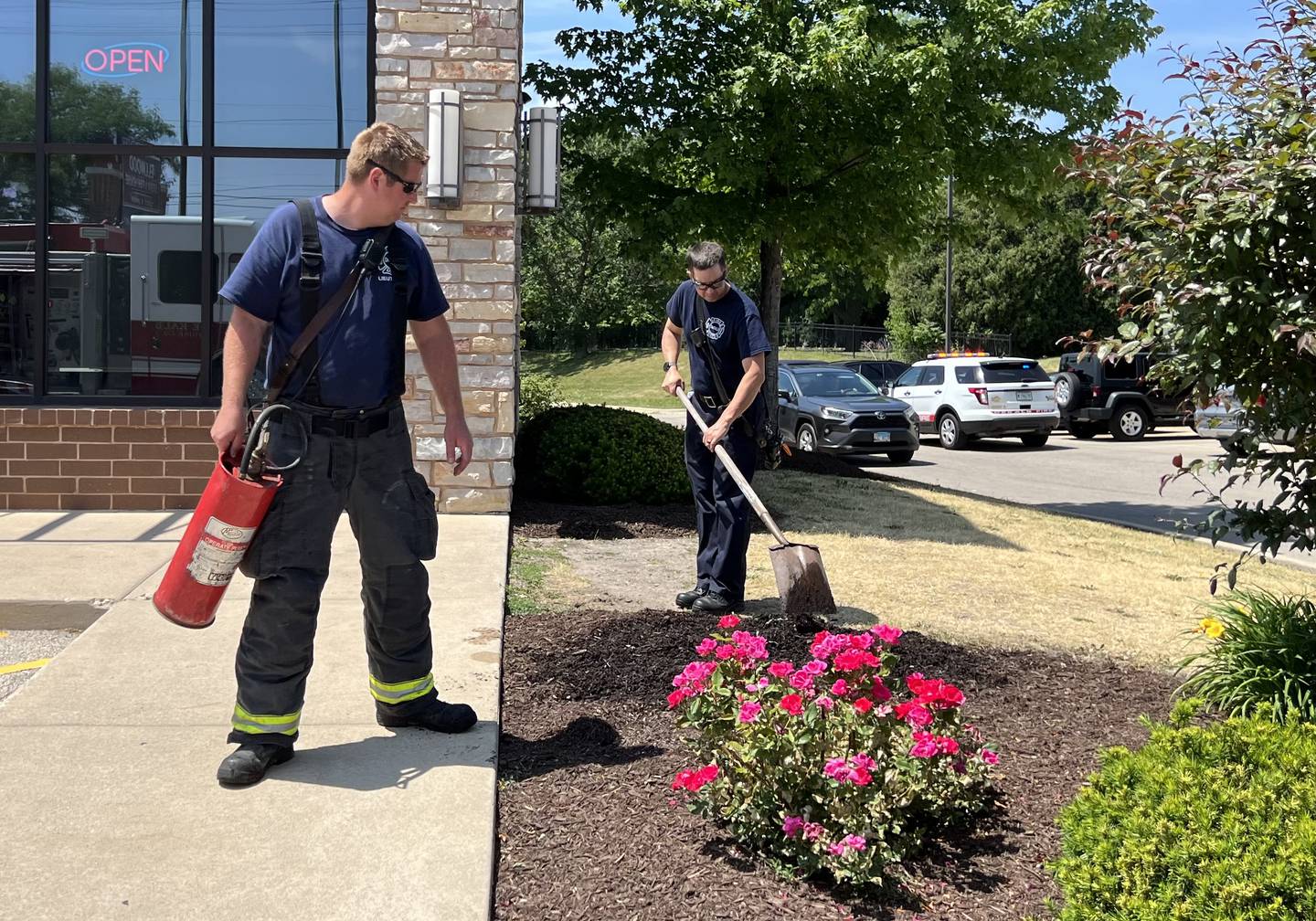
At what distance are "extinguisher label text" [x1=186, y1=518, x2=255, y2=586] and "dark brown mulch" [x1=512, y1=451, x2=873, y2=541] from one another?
16.1 ft

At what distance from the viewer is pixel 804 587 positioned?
18.7 ft

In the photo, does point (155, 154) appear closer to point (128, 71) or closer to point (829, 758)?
point (128, 71)

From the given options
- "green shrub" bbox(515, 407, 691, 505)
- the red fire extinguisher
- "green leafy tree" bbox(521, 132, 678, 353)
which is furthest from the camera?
"green leafy tree" bbox(521, 132, 678, 353)

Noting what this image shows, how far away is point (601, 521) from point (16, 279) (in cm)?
439

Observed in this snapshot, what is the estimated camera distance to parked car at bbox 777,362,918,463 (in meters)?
17.9

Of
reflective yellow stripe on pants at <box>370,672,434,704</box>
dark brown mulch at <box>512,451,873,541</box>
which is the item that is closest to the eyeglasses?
reflective yellow stripe on pants at <box>370,672,434,704</box>

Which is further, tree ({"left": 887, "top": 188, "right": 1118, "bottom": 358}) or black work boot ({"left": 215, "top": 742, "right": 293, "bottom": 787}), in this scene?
tree ({"left": 887, "top": 188, "right": 1118, "bottom": 358})

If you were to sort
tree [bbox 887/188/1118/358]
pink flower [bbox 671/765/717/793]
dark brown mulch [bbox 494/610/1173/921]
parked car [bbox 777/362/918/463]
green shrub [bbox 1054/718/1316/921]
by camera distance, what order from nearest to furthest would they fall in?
1. green shrub [bbox 1054/718/1316/921]
2. dark brown mulch [bbox 494/610/1173/921]
3. pink flower [bbox 671/765/717/793]
4. parked car [bbox 777/362/918/463]
5. tree [bbox 887/188/1118/358]

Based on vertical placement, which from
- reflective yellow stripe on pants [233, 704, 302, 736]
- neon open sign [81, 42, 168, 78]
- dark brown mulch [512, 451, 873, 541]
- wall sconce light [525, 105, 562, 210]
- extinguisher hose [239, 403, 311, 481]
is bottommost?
dark brown mulch [512, 451, 873, 541]

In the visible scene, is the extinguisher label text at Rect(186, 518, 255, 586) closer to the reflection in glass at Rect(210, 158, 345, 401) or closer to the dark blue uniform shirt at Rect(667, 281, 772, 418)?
the dark blue uniform shirt at Rect(667, 281, 772, 418)

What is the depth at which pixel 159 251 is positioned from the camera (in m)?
8.79

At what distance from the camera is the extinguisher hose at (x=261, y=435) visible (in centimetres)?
365

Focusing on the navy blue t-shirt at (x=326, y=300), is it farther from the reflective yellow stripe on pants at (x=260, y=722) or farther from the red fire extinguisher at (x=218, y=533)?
the reflective yellow stripe on pants at (x=260, y=722)

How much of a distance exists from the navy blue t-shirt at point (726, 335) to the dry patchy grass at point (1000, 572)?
4.26 ft
